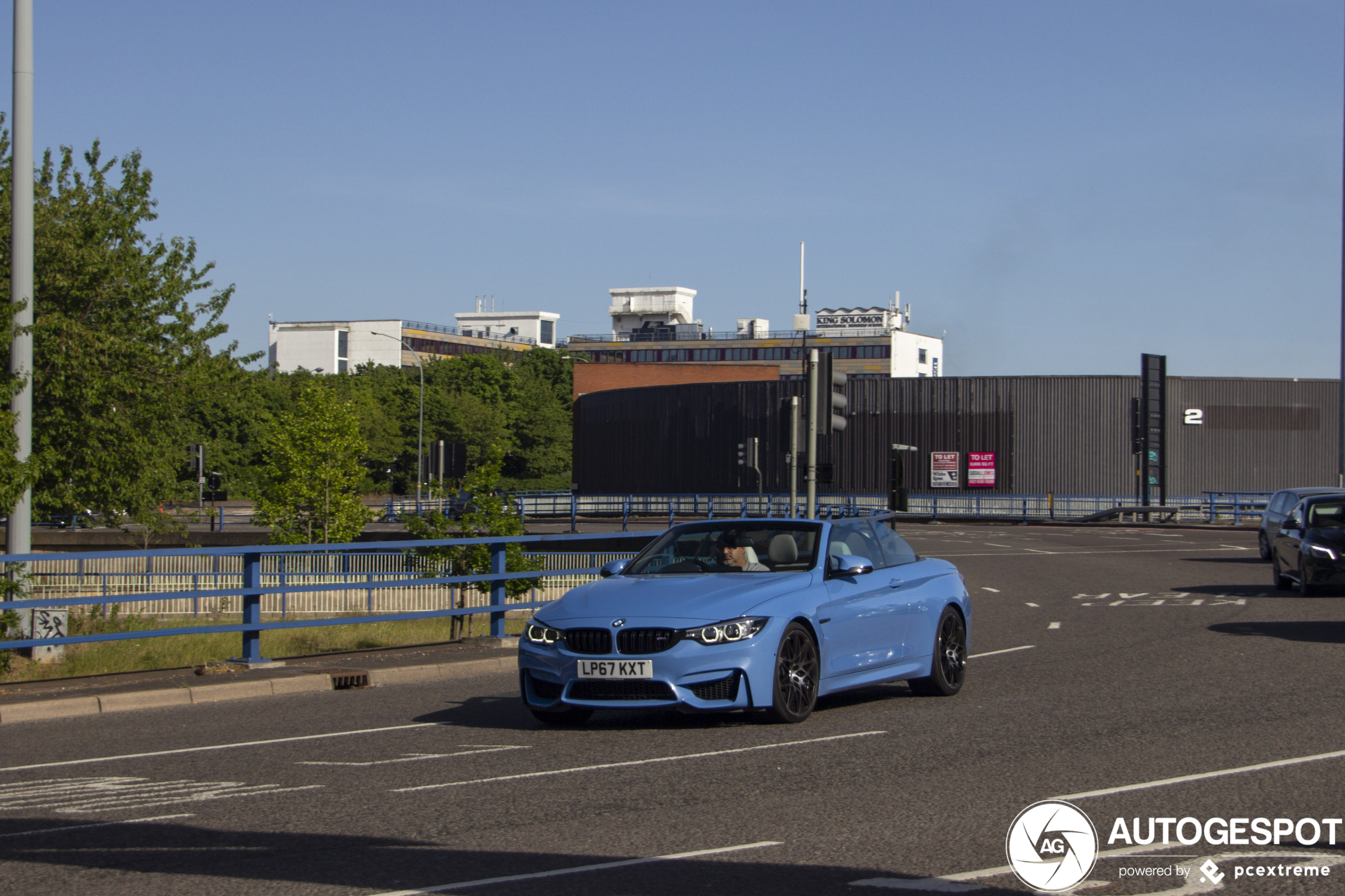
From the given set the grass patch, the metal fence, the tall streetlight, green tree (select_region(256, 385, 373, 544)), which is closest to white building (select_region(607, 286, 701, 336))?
the tall streetlight

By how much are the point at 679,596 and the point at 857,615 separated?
1.53 m

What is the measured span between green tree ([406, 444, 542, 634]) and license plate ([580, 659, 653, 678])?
8008 millimetres

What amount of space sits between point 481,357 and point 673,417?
64.6m

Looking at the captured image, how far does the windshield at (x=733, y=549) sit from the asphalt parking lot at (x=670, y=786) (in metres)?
1.10

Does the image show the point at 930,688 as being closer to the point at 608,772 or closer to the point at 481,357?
the point at 608,772

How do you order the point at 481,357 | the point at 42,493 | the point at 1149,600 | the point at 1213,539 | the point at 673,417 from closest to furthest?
the point at 42,493, the point at 1149,600, the point at 1213,539, the point at 673,417, the point at 481,357

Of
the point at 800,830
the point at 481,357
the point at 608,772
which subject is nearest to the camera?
the point at 800,830

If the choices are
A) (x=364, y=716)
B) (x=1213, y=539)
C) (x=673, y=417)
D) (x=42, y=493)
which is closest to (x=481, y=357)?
(x=673, y=417)

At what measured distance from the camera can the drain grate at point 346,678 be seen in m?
12.4

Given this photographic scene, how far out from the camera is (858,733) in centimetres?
924

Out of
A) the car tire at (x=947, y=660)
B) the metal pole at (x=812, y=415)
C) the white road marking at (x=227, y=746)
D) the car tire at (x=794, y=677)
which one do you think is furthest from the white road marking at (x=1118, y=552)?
the white road marking at (x=227, y=746)

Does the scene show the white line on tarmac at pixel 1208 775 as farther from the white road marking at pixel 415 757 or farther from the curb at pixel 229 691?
the curb at pixel 229 691

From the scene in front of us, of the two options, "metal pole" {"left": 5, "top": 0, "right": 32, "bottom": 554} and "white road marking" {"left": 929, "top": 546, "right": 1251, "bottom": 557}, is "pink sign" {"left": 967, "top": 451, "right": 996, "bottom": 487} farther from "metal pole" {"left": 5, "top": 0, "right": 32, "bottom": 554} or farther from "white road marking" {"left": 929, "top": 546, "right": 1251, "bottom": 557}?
"metal pole" {"left": 5, "top": 0, "right": 32, "bottom": 554}

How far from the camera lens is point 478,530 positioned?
18359mm
